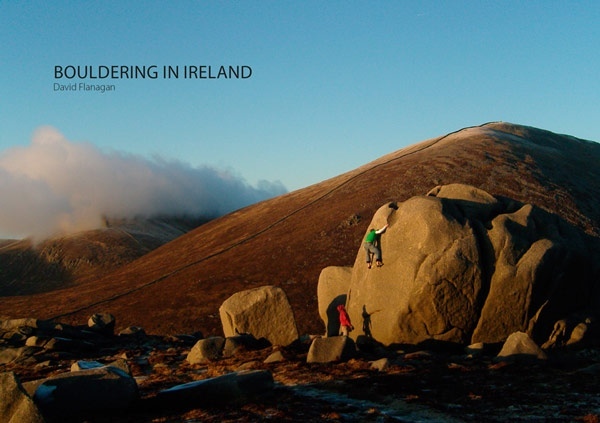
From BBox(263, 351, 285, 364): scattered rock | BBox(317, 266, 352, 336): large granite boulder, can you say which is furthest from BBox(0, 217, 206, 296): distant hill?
BBox(263, 351, 285, 364): scattered rock

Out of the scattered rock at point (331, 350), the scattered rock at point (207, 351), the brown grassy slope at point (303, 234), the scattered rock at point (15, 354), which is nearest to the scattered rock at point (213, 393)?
the scattered rock at point (331, 350)

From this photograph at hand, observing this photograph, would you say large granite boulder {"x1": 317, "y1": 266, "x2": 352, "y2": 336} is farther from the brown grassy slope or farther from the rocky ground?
the brown grassy slope

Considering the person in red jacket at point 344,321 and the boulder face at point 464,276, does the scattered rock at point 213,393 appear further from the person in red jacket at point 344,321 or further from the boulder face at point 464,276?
the person in red jacket at point 344,321

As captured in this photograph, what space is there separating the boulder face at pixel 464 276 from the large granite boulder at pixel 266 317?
11.2 ft

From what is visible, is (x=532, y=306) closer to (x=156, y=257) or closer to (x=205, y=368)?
(x=205, y=368)

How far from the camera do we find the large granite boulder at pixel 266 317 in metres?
29.2

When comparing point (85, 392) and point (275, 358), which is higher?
point (85, 392)

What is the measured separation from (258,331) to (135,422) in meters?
13.8

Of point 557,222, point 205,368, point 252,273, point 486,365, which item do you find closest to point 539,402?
point 486,365

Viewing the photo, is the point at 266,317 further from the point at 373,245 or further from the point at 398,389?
the point at 398,389

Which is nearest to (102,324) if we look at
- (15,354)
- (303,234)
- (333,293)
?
(15,354)

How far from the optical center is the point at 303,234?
7994cm

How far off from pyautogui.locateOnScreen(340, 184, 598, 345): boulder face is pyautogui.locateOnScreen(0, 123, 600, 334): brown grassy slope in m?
26.8

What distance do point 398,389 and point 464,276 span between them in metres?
8.45
